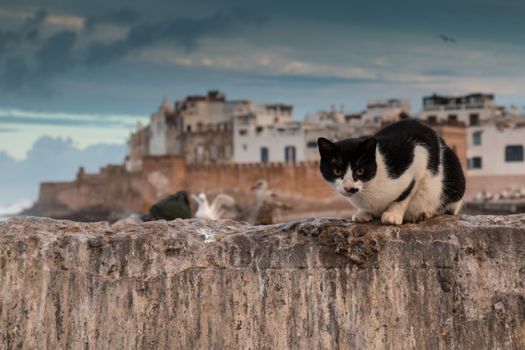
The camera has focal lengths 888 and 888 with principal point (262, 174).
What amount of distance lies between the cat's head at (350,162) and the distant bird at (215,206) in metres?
20.9

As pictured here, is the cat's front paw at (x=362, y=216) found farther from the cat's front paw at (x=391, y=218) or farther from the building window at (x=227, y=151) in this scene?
the building window at (x=227, y=151)

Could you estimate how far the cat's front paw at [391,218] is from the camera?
8.11m

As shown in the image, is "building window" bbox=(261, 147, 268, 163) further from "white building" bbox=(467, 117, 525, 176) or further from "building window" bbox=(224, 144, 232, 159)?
"white building" bbox=(467, 117, 525, 176)

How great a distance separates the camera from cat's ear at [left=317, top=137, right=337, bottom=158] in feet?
24.1

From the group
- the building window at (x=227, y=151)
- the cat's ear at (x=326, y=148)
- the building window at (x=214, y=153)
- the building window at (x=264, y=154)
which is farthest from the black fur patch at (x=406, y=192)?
the building window at (x=214, y=153)

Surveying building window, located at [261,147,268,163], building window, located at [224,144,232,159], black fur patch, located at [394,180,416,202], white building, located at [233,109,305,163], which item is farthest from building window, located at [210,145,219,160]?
black fur patch, located at [394,180,416,202]

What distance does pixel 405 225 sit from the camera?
8422 millimetres

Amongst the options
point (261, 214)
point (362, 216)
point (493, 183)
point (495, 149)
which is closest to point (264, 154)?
point (495, 149)

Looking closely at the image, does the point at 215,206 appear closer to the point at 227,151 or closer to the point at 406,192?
the point at 406,192

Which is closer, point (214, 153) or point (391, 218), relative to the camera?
point (391, 218)

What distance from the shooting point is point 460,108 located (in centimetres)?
7419

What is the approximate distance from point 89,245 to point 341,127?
62.1 metres

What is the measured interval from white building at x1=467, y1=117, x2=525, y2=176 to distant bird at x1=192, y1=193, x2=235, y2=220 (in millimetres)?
31617

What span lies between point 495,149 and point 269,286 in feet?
190
